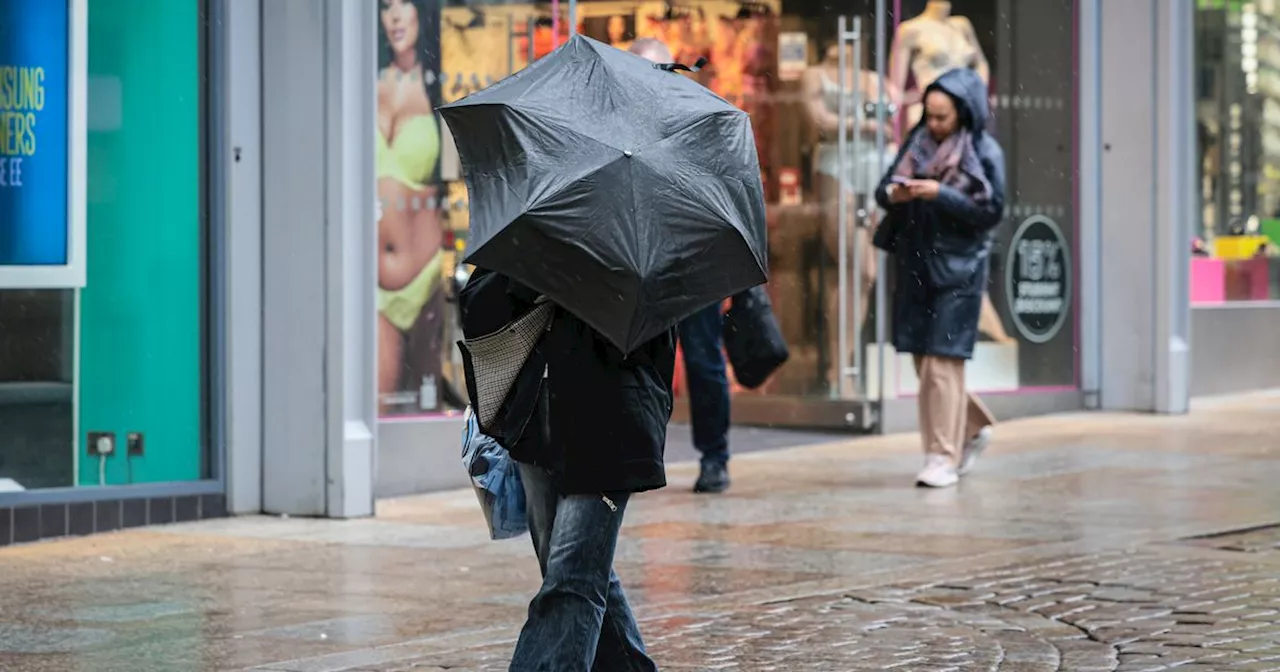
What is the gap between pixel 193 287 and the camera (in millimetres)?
10281

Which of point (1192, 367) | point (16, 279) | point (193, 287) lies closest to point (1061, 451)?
point (1192, 367)

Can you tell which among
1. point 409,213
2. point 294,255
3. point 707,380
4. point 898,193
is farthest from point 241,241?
point 898,193

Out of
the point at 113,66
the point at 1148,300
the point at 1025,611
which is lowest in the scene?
the point at 1025,611

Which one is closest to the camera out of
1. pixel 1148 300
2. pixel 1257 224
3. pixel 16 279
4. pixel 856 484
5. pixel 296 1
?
pixel 16 279

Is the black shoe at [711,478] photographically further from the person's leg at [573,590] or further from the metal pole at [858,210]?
the person's leg at [573,590]

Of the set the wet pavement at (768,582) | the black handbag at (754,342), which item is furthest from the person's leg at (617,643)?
the black handbag at (754,342)

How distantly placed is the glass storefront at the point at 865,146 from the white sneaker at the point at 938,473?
2.68m

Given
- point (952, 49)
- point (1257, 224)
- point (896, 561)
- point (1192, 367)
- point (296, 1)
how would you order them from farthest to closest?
1. point (1257, 224)
2. point (1192, 367)
3. point (952, 49)
4. point (296, 1)
5. point (896, 561)

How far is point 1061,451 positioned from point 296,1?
17.9 feet

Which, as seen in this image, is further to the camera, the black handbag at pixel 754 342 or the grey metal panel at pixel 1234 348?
the grey metal panel at pixel 1234 348

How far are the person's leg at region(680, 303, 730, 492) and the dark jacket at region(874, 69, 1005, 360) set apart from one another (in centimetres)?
105

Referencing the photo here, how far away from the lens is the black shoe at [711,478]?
37.1 ft

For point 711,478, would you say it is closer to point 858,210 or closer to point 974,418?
point 974,418

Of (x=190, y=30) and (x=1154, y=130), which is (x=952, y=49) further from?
(x=190, y=30)
